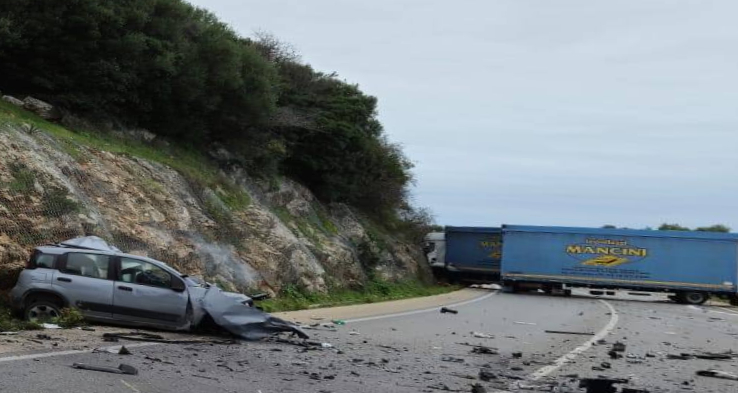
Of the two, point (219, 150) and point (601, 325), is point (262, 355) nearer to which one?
point (601, 325)

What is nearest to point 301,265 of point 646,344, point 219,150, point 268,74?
point 219,150

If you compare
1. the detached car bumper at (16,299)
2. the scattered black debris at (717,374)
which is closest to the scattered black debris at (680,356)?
the scattered black debris at (717,374)

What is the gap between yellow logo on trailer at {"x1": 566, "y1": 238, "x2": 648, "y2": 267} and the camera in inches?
1458

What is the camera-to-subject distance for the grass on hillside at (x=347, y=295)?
73.6 feet

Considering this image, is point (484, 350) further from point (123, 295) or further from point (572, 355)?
point (123, 295)

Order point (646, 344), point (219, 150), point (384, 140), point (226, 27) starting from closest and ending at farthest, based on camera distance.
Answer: point (646, 344), point (219, 150), point (226, 27), point (384, 140)

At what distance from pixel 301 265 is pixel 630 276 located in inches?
723

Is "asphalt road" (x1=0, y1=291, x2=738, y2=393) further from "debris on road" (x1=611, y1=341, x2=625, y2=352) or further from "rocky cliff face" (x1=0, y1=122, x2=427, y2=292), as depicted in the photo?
"rocky cliff face" (x1=0, y1=122, x2=427, y2=292)

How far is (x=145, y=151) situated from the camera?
945 inches

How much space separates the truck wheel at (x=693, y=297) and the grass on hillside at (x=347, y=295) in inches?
465

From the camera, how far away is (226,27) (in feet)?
105

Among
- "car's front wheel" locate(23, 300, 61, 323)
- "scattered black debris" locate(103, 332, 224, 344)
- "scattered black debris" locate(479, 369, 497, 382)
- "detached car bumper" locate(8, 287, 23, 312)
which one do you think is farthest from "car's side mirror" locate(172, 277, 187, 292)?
"scattered black debris" locate(479, 369, 497, 382)

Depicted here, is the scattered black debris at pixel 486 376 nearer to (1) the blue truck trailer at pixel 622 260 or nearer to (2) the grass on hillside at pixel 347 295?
(2) the grass on hillside at pixel 347 295

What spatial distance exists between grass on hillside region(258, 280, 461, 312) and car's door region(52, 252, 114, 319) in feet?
24.7
